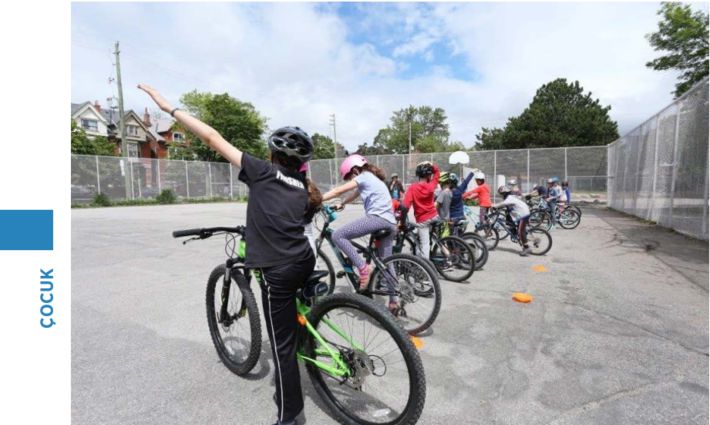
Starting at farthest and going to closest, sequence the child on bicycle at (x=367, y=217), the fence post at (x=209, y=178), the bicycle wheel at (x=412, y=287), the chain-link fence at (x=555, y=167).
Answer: the fence post at (x=209, y=178)
the chain-link fence at (x=555, y=167)
the child on bicycle at (x=367, y=217)
the bicycle wheel at (x=412, y=287)

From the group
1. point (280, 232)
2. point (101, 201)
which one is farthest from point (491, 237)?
point (101, 201)

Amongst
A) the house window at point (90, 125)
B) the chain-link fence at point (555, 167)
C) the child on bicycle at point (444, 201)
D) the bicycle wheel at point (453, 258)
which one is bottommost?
the bicycle wheel at point (453, 258)

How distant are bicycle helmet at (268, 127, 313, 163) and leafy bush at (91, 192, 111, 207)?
2564 centimetres

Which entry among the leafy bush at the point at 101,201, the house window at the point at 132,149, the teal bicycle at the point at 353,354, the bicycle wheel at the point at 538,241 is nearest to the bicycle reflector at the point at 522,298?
the teal bicycle at the point at 353,354

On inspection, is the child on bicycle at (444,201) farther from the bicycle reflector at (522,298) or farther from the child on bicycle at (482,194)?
the bicycle reflector at (522,298)

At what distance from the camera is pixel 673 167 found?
1020 cm

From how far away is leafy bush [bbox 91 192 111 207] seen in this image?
73.4 feet

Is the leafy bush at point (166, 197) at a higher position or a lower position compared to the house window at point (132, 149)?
lower

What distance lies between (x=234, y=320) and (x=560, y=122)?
51524mm

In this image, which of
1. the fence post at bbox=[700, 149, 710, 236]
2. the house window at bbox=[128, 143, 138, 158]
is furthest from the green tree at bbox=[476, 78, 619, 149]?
the house window at bbox=[128, 143, 138, 158]

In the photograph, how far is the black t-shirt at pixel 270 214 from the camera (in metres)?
1.99

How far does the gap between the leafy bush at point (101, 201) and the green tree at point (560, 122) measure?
44.4 m

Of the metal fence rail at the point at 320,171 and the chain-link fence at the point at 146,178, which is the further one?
the chain-link fence at the point at 146,178

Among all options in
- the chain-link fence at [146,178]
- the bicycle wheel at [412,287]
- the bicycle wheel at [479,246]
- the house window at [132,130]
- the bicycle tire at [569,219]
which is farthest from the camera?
the house window at [132,130]
